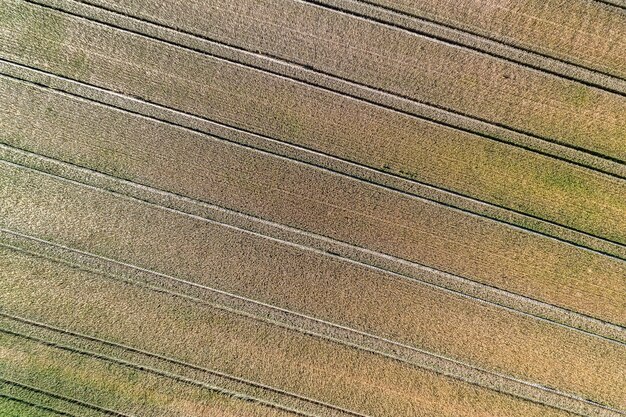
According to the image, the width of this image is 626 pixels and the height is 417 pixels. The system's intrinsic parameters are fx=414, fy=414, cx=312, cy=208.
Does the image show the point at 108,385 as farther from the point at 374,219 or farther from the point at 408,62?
the point at 408,62

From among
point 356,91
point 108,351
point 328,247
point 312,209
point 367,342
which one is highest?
point 356,91

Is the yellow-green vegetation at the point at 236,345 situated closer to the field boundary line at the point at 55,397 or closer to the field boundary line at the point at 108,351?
the field boundary line at the point at 108,351

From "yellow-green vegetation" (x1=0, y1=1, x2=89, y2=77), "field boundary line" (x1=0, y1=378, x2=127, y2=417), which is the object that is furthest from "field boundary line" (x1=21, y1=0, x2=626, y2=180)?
"field boundary line" (x1=0, y1=378, x2=127, y2=417)

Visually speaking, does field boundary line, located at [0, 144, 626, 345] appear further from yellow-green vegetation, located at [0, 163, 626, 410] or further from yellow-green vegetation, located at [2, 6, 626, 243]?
yellow-green vegetation, located at [2, 6, 626, 243]

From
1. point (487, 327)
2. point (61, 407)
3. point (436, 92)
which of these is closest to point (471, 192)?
point (436, 92)

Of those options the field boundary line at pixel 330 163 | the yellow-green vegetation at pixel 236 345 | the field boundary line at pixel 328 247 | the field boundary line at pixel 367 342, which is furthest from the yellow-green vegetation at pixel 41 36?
the yellow-green vegetation at pixel 236 345

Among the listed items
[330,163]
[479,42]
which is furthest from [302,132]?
[479,42]
